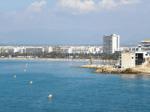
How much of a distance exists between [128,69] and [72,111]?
27.9m

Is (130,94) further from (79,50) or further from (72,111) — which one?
(79,50)

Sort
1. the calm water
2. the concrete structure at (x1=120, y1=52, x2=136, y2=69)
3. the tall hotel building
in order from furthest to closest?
1. the tall hotel building
2. the concrete structure at (x1=120, y1=52, x2=136, y2=69)
3. the calm water

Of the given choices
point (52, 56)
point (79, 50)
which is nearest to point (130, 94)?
point (52, 56)

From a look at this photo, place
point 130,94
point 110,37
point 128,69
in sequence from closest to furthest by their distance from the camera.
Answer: point 130,94 < point 128,69 < point 110,37

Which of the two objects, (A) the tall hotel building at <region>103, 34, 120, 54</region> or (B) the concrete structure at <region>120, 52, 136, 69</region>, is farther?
(A) the tall hotel building at <region>103, 34, 120, 54</region>

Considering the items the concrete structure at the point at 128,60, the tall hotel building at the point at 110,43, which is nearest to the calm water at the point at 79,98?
the concrete structure at the point at 128,60

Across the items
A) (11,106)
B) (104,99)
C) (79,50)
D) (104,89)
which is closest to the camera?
(11,106)

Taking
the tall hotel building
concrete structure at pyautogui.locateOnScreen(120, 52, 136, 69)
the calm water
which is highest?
the tall hotel building

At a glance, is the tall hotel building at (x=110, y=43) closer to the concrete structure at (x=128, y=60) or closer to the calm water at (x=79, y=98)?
the concrete structure at (x=128, y=60)

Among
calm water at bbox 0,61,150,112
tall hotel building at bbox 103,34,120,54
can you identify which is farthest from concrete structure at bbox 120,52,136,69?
tall hotel building at bbox 103,34,120,54

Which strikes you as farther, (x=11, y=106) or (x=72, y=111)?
(x=11, y=106)

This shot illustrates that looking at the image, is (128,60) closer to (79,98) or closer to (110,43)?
(79,98)

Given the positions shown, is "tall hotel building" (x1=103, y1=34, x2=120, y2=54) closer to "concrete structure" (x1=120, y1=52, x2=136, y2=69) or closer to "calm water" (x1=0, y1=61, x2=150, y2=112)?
"concrete structure" (x1=120, y1=52, x2=136, y2=69)

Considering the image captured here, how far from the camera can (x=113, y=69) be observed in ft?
173
